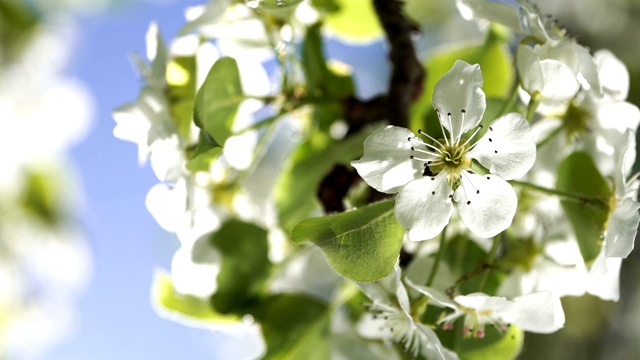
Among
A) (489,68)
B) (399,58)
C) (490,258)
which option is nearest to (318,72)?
(399,58)

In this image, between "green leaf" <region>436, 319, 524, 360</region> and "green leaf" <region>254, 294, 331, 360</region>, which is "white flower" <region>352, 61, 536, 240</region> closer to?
"green leaf" <region>436, 319, 524, 360</region>

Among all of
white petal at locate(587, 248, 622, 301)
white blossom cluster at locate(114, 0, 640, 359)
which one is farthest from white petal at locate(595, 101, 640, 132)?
white petal at locate(587, 248, 622, 301)

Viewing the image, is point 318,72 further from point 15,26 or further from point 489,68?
point 15,26

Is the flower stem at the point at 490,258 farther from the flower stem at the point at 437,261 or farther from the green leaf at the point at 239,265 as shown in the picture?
the green leaf at the point at 239,265

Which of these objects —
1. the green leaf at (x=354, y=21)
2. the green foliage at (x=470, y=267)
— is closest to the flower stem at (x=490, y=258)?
the green foliage at (x=470, y=267)

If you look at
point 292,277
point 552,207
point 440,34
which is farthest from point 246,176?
point 440,34

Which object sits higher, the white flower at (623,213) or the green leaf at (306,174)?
the white flower at (623,213)

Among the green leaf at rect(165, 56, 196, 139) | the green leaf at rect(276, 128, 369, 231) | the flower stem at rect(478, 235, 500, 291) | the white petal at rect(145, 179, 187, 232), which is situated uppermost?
the green leaf at rect(165, 56, 196, 139)
